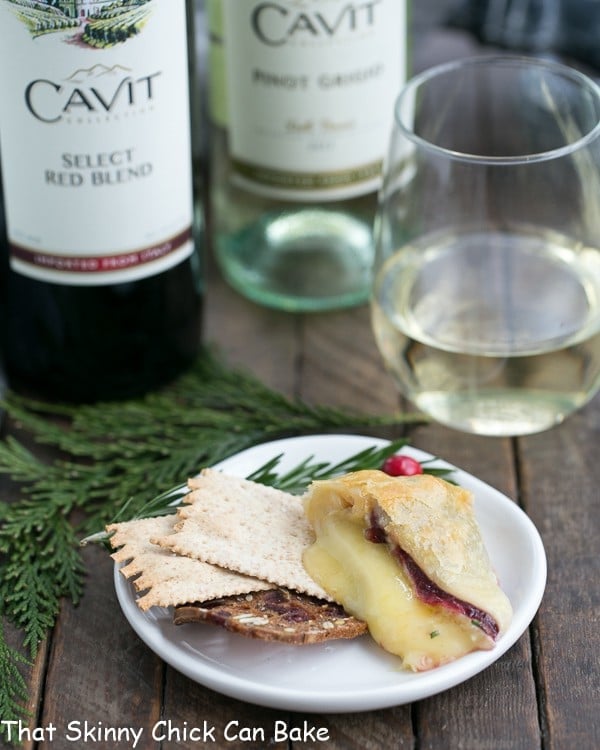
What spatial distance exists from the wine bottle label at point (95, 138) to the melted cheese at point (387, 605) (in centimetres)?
42

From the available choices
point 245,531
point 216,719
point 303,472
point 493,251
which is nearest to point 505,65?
point 493,251

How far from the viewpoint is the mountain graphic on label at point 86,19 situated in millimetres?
1095

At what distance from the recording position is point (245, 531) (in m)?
1.01

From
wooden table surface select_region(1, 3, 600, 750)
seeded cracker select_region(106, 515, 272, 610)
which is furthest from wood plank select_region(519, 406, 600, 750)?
seeded cracker select_region(106, 515, 272, 610)

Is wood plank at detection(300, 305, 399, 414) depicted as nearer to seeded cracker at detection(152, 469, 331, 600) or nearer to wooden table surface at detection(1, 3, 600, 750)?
wooden table surface at detection(1, 3, 600, 750)

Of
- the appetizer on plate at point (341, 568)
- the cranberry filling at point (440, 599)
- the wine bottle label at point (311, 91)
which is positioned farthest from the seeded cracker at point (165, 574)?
the wine bottle label at point (311, 91)

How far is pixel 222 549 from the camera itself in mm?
978

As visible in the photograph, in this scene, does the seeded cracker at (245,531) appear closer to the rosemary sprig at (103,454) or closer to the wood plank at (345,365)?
the rosemary sprig at (103,454)

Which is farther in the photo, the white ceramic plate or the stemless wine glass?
the stemless wine glass

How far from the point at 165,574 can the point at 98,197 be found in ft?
1.40

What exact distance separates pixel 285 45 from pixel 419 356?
15.2 inches

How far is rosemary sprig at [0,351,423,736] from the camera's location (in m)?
1.09

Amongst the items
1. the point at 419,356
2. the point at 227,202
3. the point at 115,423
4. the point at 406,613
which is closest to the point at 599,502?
the point at 419,356

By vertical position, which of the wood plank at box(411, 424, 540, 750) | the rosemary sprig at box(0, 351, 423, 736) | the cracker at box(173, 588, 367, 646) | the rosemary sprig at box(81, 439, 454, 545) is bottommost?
the rosemary sprig at box(0, 351, 423, 736)
